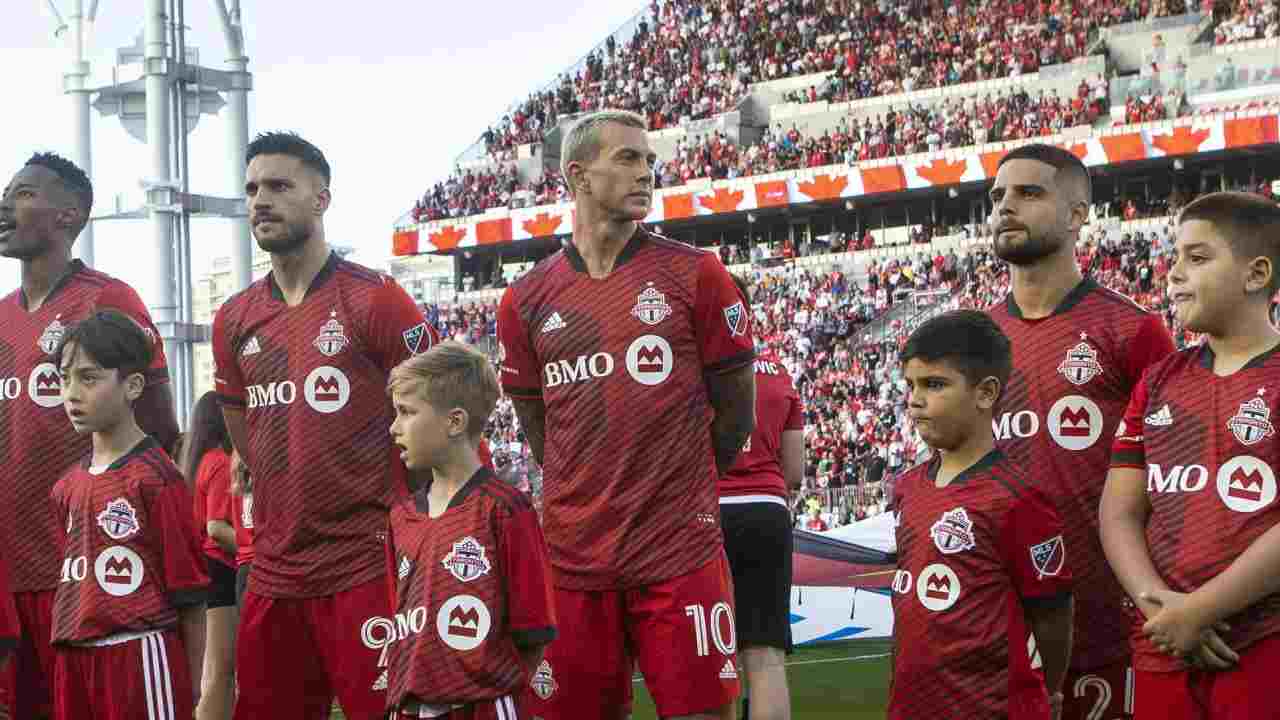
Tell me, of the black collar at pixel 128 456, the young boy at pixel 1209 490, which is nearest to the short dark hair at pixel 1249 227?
the young boy at pixel 1209 490

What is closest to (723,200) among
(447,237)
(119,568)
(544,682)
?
(447,237)

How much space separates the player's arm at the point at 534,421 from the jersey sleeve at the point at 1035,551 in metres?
1.57

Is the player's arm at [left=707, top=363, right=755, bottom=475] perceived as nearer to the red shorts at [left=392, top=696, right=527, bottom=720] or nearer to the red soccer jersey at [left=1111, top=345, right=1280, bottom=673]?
the red shorts at [left=392, top=696, right=527, bottom=720]

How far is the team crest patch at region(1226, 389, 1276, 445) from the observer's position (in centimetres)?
450

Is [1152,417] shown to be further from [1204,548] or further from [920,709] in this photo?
[920,709]

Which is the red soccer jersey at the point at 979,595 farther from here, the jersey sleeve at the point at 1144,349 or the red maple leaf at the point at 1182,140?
the red maple leaf at the point at 1182,140

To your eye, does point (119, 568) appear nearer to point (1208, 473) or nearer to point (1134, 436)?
point (1134, 436)

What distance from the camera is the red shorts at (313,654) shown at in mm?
5414

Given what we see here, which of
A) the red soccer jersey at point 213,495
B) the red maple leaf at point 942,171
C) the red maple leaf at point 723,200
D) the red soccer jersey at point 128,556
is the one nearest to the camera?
the red soccer jersey at point 128,556

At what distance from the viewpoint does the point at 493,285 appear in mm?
47219

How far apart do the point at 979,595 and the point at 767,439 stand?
227 centimetres

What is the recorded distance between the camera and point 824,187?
41.2 metres

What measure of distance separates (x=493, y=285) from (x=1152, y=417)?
4287cm

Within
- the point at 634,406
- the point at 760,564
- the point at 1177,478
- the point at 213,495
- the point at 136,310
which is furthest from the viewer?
the point at 213,495
